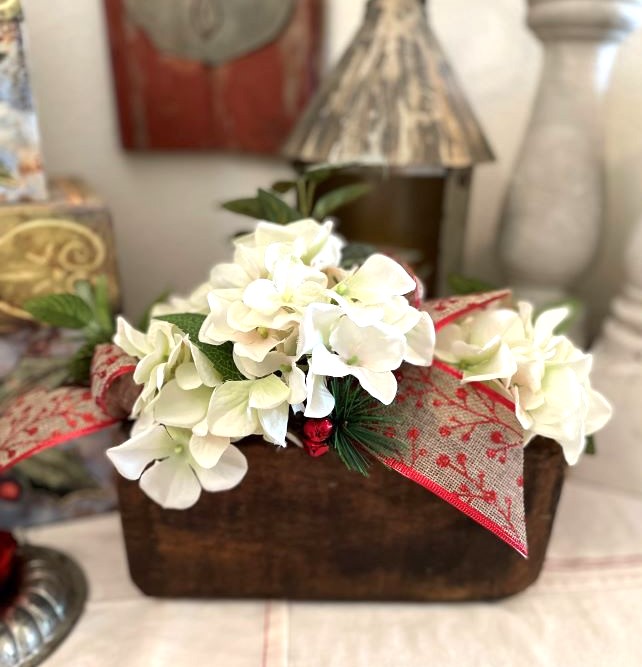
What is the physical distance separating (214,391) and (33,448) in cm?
15

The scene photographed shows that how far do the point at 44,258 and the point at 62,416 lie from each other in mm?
160

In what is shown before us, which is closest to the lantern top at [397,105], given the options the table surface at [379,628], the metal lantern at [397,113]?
the metal lantern at [397,113]

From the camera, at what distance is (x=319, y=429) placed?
14.2 inches

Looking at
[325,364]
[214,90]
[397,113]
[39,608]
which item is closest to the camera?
[325,364]

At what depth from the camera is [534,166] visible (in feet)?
1.99

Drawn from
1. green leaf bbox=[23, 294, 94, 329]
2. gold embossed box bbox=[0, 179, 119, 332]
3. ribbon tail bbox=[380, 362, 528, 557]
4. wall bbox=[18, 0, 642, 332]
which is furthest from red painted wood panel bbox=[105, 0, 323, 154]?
ribbon tail bbox=[380, 362, 528, 557]

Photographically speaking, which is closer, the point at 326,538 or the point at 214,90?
the point at 326,538

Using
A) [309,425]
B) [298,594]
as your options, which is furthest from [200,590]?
[309,425]

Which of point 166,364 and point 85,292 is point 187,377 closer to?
point 166,364

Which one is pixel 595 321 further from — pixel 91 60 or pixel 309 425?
pixel 91 60

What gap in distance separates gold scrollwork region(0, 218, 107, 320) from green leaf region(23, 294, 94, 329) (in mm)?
66

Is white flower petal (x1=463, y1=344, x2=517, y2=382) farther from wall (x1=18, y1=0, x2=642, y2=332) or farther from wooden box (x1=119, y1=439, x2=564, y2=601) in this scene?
wall (x1=18, y1=0, x2=642, y2=332)

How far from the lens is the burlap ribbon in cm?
37

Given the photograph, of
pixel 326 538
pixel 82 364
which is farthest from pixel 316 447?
pixel 82 364
